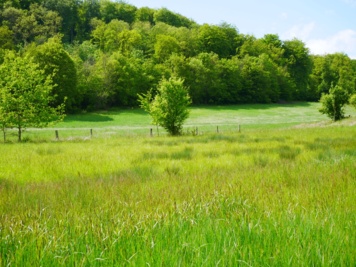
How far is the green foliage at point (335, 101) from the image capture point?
44.3 metres

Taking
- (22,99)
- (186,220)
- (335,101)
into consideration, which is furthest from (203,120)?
(186,220)

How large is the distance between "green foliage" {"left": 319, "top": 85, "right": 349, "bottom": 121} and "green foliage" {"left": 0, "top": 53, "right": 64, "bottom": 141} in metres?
36.5

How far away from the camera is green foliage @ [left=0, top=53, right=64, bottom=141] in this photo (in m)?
25.1

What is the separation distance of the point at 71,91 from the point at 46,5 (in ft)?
241

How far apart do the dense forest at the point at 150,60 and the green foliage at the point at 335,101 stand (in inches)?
1129

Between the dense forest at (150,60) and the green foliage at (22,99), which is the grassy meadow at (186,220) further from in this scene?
the dense forest at (150,60)

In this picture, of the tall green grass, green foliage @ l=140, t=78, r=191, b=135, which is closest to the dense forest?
green foliage @ l=140, t=78, r=191, b=135

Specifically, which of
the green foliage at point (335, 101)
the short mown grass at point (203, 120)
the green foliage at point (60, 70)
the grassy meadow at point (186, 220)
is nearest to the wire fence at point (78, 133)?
the short mown grass at point (203, 120)

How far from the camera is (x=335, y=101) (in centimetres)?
4550

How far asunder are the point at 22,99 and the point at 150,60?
65312mm

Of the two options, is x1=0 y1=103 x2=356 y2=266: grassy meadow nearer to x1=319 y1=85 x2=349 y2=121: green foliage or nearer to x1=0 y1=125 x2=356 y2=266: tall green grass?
x1=0 y1=125 x2=356 y2=266: tall green grass

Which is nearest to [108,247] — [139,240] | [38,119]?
[139,240]

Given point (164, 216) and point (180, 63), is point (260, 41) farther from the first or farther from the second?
point (164, 216)

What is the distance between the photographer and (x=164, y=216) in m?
3.39
